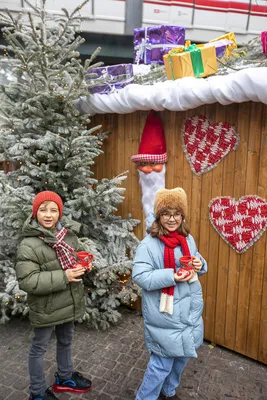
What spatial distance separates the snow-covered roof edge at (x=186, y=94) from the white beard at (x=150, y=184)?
2.52ft

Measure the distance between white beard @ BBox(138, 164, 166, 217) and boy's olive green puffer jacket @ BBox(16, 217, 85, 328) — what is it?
1.76 metres

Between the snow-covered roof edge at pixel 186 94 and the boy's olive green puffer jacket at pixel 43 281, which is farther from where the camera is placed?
the snow-covered roof edge at pixel 186 94

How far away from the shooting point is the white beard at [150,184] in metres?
4.21

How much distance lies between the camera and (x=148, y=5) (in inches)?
396

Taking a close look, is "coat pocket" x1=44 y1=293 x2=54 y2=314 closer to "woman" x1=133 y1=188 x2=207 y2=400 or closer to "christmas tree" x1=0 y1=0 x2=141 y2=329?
"woman" x1=133 y1=188 x2=207 y2=400

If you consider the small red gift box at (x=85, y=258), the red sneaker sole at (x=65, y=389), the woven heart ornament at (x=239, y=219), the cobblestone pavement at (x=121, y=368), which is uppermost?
the woven heart ornament at (x=239, y=219)

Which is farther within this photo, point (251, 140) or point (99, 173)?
point (99, 173)

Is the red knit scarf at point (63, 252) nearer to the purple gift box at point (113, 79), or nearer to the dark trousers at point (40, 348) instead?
the dark trousers at point (40, 348)

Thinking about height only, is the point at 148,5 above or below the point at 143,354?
above

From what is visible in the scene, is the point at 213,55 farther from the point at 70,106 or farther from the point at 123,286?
the point at 123,286

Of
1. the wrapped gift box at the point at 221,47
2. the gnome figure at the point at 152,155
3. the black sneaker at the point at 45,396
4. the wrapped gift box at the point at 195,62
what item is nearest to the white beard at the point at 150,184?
the gnome figure at the point at 152,155

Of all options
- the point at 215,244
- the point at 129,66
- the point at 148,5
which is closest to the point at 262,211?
the point at 215,244

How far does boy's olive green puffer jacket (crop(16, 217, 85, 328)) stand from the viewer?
2.62 meters

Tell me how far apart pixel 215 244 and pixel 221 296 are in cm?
59
